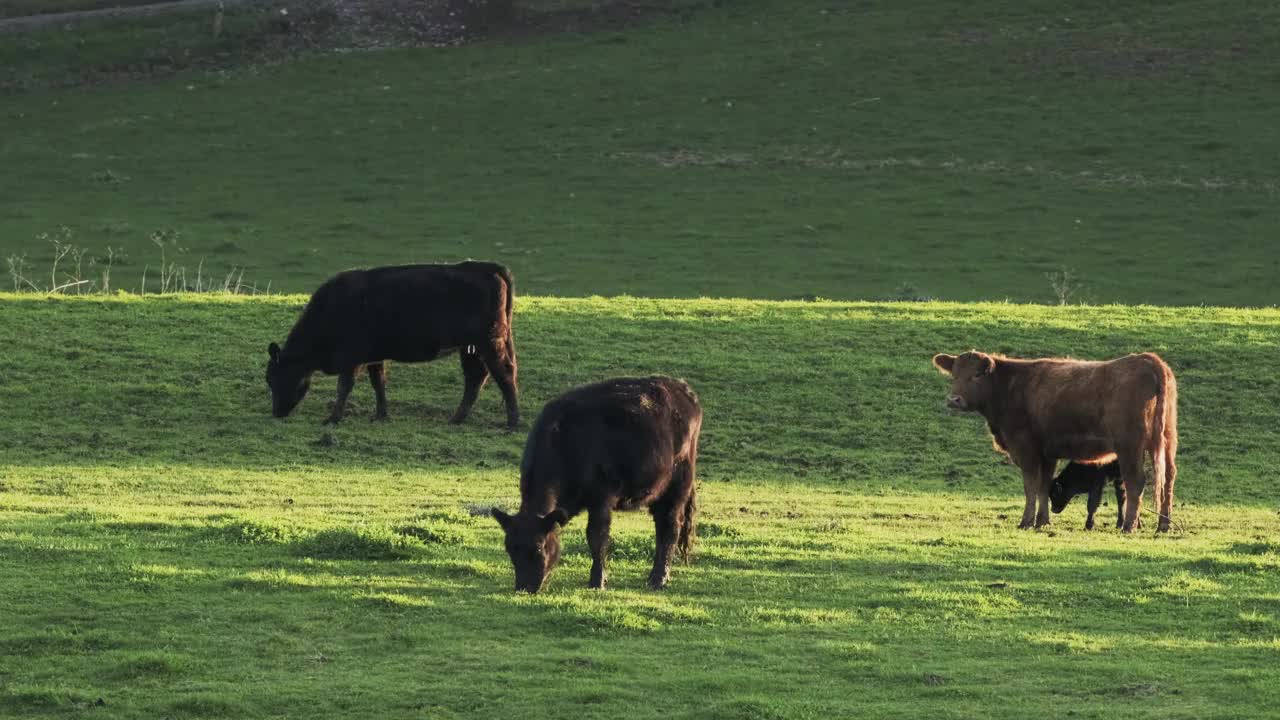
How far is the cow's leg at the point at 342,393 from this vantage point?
23.1m

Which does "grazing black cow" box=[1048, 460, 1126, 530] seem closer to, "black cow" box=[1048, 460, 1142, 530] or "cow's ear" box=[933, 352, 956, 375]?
"black cow" box=[1048, 460, 1142, 530]

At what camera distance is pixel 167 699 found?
1071 centimetres

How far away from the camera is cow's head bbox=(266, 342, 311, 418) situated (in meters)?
23.4

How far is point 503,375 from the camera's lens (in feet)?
76.2

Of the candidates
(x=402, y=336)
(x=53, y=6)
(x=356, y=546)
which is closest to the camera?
(x=356, y=546)

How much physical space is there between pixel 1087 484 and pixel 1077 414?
1.50 meters

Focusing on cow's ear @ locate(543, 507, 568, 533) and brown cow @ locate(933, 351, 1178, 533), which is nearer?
cow's ear @ locate(543, 507, 568, 533)

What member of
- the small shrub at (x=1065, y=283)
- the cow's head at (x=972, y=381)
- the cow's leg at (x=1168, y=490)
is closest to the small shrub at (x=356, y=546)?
the cow's head at (x=972, y=381)

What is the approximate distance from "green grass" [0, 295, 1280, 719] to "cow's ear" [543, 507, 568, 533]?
0.53 meters

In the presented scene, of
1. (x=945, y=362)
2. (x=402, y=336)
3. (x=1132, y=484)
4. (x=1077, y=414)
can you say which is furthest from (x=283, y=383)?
(x=1132, y=484)

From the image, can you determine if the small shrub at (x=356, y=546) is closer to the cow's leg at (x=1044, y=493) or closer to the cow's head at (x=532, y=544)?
the cow's head at (x=532, y=544)

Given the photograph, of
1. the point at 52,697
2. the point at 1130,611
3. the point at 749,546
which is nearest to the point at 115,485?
the point at 749,546

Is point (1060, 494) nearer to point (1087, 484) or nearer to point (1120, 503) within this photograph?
point (1087, 484)

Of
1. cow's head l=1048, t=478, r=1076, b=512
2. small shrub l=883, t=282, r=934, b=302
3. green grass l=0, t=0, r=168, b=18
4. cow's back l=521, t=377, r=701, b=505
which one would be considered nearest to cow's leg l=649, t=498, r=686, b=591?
cow's back l=521, t=377, r=701, b=505
